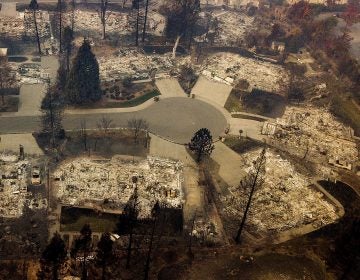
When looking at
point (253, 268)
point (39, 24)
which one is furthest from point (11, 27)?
point (253, 268)

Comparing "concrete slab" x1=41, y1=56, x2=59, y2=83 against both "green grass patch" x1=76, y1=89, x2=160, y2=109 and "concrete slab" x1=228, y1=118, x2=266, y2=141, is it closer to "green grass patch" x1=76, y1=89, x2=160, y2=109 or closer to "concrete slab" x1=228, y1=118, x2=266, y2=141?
"green grass patch" x1=76, y1=89, x2=160, y2=109

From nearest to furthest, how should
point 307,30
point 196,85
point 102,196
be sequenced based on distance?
point 102,196, point 196,85, point 307,30

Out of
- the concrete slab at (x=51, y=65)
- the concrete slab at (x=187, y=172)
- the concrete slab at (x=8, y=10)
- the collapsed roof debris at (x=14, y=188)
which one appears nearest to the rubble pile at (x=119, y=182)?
the concrete slab at (x=187, y=172)

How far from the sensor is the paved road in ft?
254

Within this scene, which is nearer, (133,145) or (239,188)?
(239,188)

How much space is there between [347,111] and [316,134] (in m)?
11.8

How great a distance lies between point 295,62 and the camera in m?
108

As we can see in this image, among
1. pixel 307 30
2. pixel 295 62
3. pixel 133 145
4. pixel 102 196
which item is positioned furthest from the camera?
pixel 307 30

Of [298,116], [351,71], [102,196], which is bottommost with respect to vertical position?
[102,196]

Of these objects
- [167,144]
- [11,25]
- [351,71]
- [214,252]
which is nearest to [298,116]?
[351,71]

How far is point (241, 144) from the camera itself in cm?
7844

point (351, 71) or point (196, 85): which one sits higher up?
point (351, 71)

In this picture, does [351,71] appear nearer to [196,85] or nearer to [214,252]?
[196,85]

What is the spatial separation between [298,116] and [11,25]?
74031 millimetres
